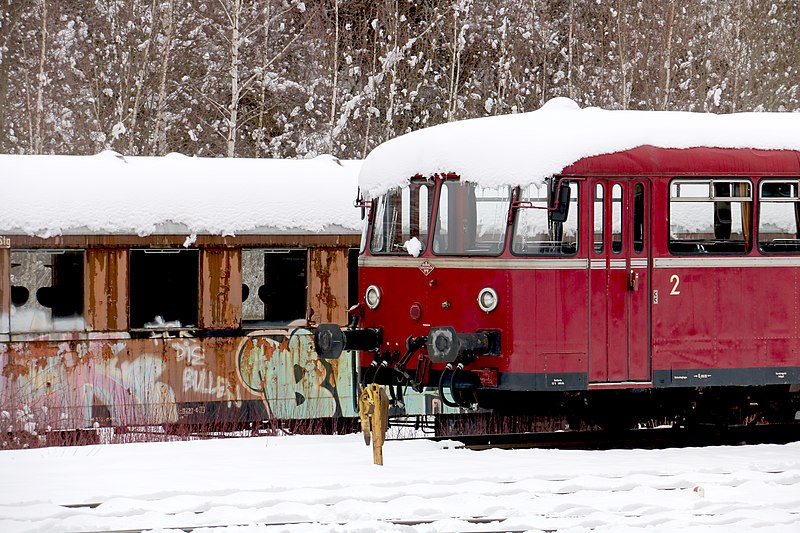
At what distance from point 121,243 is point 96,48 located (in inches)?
585

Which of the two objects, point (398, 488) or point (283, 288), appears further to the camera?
point (283, 288)

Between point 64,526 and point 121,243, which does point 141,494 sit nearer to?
point 64,526

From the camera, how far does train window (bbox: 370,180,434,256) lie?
43.0 ft

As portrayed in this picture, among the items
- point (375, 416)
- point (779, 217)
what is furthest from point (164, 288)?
point (779, 217)

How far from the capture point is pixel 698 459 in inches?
460

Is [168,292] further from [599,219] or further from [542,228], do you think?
[599,219]

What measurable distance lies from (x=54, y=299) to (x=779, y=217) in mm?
7275

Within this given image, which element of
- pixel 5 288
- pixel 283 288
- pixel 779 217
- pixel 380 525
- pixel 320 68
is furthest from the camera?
pixel 320 68

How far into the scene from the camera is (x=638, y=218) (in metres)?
12.5

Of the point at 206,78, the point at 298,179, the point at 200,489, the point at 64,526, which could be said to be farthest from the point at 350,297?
the point at 206,78

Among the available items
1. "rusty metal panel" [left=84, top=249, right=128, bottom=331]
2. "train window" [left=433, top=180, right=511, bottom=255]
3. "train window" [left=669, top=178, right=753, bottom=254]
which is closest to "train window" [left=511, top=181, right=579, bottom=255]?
"train window" [left=433, top=180, right=511, bottom=255]

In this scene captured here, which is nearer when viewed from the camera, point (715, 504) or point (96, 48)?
point (715, 504)

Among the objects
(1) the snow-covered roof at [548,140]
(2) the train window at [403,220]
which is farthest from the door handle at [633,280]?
(2) the train window at [403,220]

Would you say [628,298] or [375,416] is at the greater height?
[628,298]
